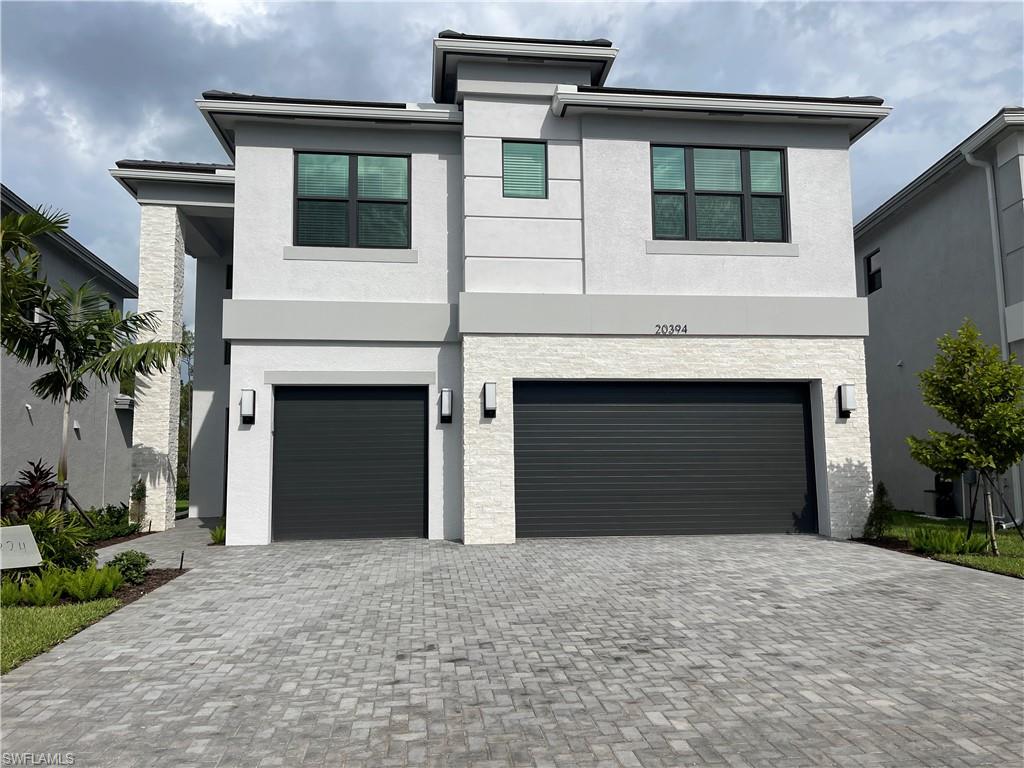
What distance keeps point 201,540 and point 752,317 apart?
11.5 metres

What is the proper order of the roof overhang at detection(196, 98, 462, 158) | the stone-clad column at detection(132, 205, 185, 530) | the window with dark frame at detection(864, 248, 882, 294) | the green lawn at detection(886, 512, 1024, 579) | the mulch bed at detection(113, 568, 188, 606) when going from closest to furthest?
the mulch bed at detection(113, 568, 188, 606) → the green lawn at detection(886, 512, 1024, 579) → the roof overhang at detection(196, 98, 462, 158) → the stone-clad column at detection(132, 205, 185, 530) → the window with dark frame at detection(864, 248, 882, 294)

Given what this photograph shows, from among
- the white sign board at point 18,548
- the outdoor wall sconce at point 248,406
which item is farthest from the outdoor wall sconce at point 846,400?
the white sign board at point 18,548

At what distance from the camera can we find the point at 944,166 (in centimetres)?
1523

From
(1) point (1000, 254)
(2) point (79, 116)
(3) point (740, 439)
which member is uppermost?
(2) point (79, 116)

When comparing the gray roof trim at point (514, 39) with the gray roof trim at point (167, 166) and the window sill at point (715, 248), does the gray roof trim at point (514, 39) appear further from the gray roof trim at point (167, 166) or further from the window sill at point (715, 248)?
the gray roof trim at point (167, 166)

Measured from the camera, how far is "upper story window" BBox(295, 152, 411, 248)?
12.5 meters

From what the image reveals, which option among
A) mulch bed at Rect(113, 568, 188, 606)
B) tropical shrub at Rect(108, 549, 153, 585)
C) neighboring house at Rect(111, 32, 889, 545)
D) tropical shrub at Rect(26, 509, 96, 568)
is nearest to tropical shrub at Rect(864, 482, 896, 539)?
neighboring house at Rect(111, 32, 889, 545)

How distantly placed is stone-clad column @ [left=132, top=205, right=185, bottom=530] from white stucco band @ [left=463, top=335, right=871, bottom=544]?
751 centimetres

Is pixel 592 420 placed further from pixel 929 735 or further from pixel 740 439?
pixel 929 735

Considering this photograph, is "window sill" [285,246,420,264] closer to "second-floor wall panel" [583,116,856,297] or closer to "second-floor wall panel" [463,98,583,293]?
"second-floor wall panel" [463,98,583,293]

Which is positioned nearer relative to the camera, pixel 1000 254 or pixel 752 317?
pixel 752 317

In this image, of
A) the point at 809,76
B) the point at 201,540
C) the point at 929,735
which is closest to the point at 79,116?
the point at 201,540

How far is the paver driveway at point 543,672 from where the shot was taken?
405 cm

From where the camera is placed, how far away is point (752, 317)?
1234 cm
